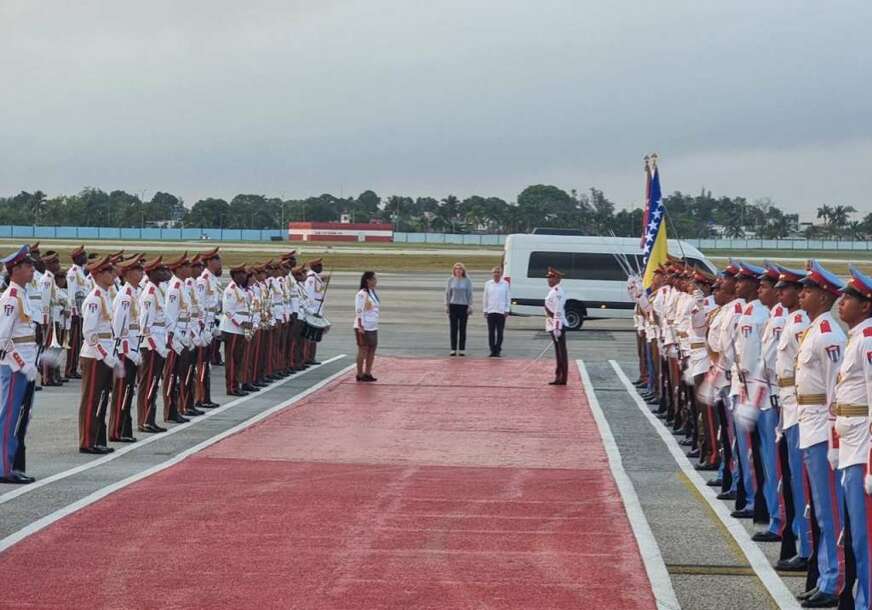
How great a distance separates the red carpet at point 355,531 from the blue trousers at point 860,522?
1.23 meters

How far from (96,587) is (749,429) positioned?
16.4ft

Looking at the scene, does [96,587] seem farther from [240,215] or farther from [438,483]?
[240,215]

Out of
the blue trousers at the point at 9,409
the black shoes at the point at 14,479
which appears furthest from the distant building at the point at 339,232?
the black shoes at the point at 14,479

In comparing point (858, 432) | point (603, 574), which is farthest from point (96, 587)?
point (858, 432)

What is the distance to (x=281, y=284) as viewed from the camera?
23125mm

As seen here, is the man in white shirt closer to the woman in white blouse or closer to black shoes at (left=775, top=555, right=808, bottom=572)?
the woman in white blouse

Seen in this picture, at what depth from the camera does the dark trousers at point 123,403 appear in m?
14.6

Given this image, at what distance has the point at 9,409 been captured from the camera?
12125mm

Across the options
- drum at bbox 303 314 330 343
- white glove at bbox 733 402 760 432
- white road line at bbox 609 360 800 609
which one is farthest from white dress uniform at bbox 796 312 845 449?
drum at bbox 303 314 330 343

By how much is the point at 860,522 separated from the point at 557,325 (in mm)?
14861

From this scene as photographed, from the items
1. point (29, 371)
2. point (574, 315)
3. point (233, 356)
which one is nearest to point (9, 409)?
point (29, 371)

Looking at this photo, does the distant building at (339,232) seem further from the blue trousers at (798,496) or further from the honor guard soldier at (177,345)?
the blue trousers at (798,496)

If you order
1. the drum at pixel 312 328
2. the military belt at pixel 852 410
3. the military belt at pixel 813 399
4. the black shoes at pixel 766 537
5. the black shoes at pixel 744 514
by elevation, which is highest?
the military belt at pixel 852 410

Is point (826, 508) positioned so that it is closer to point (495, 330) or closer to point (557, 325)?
point (557, 325)
